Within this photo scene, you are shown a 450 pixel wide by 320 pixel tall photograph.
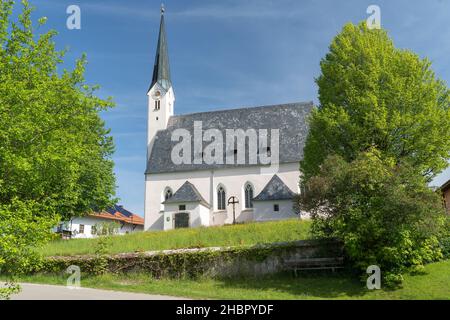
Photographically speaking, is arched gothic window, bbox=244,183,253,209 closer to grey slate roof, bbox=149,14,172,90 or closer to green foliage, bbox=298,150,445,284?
grey slate roof, bbox=149,14,172,90

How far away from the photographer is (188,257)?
56.2ft

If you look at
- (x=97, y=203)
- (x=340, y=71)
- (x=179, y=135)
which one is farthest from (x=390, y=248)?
(x=179, y=135)

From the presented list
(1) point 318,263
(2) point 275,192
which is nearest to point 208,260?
(1) point 318,263

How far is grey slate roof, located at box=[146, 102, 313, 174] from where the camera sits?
37719mm

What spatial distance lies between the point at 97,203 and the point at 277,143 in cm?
1641

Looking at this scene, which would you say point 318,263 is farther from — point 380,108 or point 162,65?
point 162,65

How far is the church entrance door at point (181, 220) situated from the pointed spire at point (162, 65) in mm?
15369

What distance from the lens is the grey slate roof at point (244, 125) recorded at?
124ft

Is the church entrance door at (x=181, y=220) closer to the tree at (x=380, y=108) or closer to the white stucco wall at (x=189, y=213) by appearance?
the white stucco wall at (x=189, y=213)

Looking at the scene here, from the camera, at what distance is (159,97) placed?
4438cm

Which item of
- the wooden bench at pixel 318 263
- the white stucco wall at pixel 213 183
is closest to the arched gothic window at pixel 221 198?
the white stucco wall at pixel 213 183

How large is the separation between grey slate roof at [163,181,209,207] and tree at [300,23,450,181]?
53.9ft

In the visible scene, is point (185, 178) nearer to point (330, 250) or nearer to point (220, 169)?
point (220, 169)

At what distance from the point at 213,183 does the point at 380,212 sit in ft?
81.1
